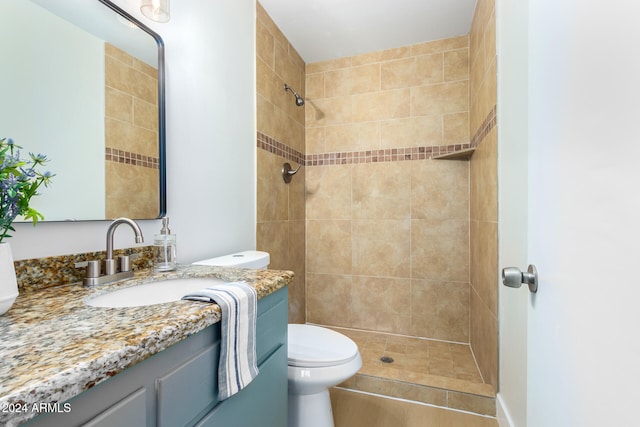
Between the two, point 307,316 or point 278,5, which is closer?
point 278,5

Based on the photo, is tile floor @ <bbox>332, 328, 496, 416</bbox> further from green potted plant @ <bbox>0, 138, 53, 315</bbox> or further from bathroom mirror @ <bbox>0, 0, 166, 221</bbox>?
green potted plant @ <bbox>0, 138, 53, 315</bbox>

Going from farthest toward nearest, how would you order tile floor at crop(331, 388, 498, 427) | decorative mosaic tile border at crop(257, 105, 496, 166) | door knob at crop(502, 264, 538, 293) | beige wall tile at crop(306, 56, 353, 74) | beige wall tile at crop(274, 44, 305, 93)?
beige wall tile at crop(306, 56, 353, 74) < beige wall tile at crop(274, 44, 305, 93) < decorative mosaic tile border at crop(257, 105, 496, 166) < tile floor at crop(331, 388, 498, 427) < door knob at crop(502, 264, 538, 293)

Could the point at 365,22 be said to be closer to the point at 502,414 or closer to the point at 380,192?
the point at 380,192

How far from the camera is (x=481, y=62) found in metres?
1.83

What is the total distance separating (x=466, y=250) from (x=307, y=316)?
4.87 ft

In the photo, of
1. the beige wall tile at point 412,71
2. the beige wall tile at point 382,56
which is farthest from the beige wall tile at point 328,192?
the beige wall tile at point 382,56

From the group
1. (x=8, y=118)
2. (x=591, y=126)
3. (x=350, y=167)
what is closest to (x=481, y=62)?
(x=350, y=167)

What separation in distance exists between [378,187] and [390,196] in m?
0.13

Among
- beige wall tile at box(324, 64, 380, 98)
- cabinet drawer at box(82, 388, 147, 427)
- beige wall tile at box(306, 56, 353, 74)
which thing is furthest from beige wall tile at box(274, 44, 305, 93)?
cabinet drawer at box(82, 388, 147, 427)

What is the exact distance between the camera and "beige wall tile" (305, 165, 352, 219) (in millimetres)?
2549

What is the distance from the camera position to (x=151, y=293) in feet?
3.11

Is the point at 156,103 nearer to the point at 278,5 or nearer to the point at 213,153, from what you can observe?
the point at 213,153

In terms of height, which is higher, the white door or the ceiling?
the ceiling

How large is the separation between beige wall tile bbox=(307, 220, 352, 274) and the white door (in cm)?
189
